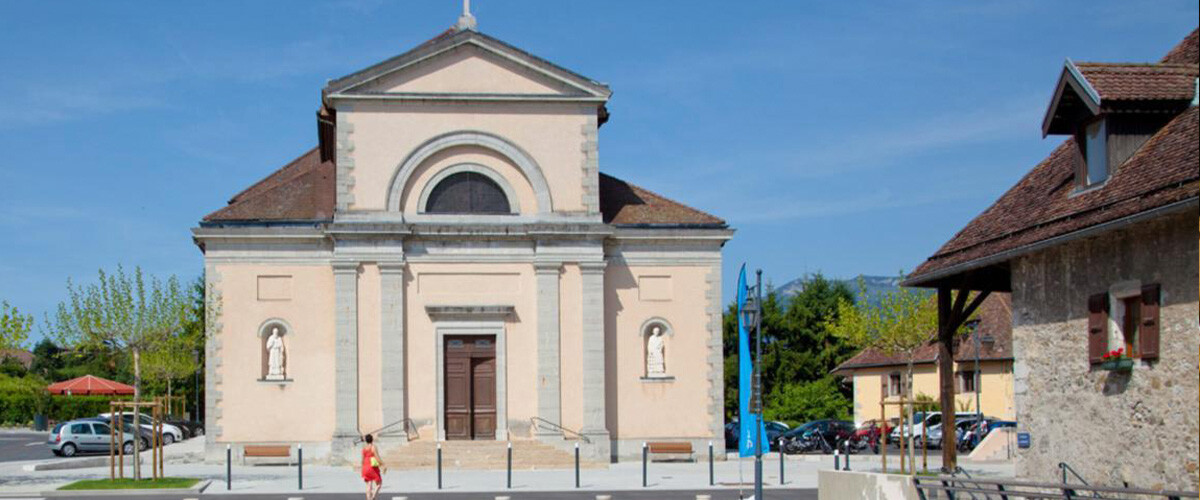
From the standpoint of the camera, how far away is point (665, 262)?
129ft

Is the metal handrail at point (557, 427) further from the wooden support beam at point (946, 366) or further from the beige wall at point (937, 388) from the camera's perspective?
the beige wall at point (937, 388)

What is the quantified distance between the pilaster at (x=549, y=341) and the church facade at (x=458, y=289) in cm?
4

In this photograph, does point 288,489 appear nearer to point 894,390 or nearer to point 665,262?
point 665,262

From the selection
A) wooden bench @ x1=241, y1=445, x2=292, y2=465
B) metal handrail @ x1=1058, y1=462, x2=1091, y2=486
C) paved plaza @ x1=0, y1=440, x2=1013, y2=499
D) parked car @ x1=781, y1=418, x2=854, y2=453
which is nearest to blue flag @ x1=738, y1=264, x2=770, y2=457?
paved plaza @ x1=0, y1=440, x2=1013, y2=499

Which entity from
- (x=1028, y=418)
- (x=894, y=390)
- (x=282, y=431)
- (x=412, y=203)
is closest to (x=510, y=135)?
(x=412, y=203)

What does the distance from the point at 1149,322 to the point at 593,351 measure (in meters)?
22.8

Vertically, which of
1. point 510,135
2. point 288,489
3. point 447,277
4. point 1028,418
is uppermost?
point 510,135

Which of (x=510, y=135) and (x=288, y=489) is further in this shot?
(x=510, y=135)

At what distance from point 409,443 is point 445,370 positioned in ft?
7.69

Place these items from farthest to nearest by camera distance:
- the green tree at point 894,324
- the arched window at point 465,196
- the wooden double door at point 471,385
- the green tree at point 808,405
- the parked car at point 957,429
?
the green tree at point 808,405, the parked car at point 957,429, the green tree at point 894,324, the arched window at point 465,196, the wooden double door at point 471,385

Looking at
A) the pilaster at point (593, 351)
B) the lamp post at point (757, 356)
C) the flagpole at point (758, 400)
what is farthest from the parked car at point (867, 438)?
the flagpole at point (758, 400)

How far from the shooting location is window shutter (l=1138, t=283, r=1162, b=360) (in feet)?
53.3

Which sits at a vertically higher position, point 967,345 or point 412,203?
point 412,203

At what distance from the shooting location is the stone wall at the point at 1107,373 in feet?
51.3
